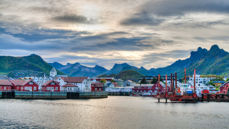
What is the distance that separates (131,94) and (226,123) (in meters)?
136

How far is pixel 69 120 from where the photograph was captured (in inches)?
2362

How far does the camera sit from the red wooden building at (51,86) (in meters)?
140

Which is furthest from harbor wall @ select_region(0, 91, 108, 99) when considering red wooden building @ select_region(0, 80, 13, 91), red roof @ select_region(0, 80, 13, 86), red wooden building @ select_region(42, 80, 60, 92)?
red wooden building @ select_region(42, 80, 60, 92)

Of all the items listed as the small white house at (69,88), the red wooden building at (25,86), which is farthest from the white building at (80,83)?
the red wooden building at (25,86)

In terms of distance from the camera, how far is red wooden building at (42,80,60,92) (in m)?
140

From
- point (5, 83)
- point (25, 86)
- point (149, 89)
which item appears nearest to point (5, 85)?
point (5, 83)

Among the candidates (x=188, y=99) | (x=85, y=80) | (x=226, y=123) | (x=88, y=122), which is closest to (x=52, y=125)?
(x=88, y=122)

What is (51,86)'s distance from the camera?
140875 mm

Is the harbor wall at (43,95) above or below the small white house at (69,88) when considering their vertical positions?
below

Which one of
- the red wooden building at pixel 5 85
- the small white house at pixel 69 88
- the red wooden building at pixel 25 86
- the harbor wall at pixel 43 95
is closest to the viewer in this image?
the harbor wall at pixel 43 95

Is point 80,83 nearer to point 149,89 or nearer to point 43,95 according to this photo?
point 43,95

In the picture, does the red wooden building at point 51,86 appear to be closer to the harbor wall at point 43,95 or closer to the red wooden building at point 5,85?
the harbor wall at point 43,95

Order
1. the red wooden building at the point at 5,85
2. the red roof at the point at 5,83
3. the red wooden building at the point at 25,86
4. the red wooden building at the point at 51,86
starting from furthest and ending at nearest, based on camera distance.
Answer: the red wooden building at the point at 51,86 < the red wooden building at the point at 25,86 < the red roof at the point at 5,83 < the red wooden building at the point at 5,85

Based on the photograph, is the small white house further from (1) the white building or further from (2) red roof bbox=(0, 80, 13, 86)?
(2) red roof bbox=(0, 80, 13, 86)
